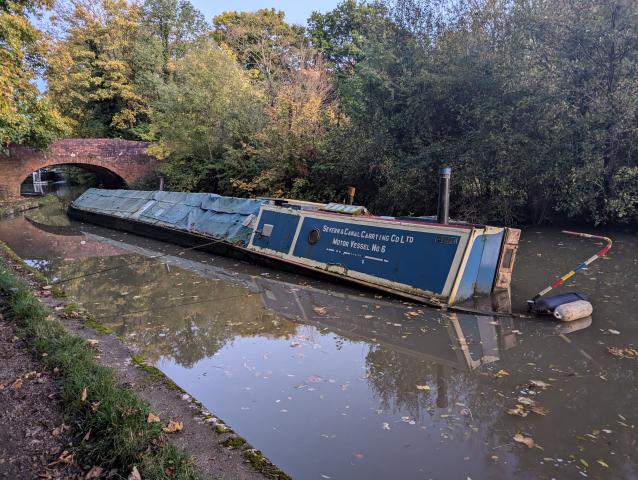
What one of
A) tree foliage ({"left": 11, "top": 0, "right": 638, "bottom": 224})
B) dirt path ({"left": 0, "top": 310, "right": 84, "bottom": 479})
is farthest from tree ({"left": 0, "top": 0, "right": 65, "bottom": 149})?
dirt path ({"left": 0, "top": 310, "right": 84, "bottom": 479})

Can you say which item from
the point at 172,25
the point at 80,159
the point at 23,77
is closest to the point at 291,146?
the point at 23,77

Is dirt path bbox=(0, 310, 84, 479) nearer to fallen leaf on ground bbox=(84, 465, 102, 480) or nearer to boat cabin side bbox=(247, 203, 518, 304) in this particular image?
fallen leaf on ground bbox=(84, 465, 102, 480)

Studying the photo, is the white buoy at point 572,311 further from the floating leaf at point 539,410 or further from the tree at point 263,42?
the tree at point 263,42

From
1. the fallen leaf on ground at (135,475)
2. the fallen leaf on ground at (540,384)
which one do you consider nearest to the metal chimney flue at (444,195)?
the fallen leaf on ground at (540,384)

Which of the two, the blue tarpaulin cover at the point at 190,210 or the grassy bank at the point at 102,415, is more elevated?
the blue tarpaulin cover at the point at 190,210

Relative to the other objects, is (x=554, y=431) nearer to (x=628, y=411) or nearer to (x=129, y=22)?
(x=628, y=411)

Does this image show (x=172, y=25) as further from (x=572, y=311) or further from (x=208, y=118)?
(x=572, y=311)

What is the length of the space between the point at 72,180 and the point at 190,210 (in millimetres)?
28638

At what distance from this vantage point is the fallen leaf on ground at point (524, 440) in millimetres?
3543

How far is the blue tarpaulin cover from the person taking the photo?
11.3 meters

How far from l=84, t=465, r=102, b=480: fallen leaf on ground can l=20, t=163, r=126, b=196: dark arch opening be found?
83.7 ft

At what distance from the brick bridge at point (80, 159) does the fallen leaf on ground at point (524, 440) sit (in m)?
24.7

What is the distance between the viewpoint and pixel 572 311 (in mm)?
6160

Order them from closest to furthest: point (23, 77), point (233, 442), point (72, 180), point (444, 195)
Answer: point (233, 442), point (444, 195), point (23, 77), point (72, 180)
